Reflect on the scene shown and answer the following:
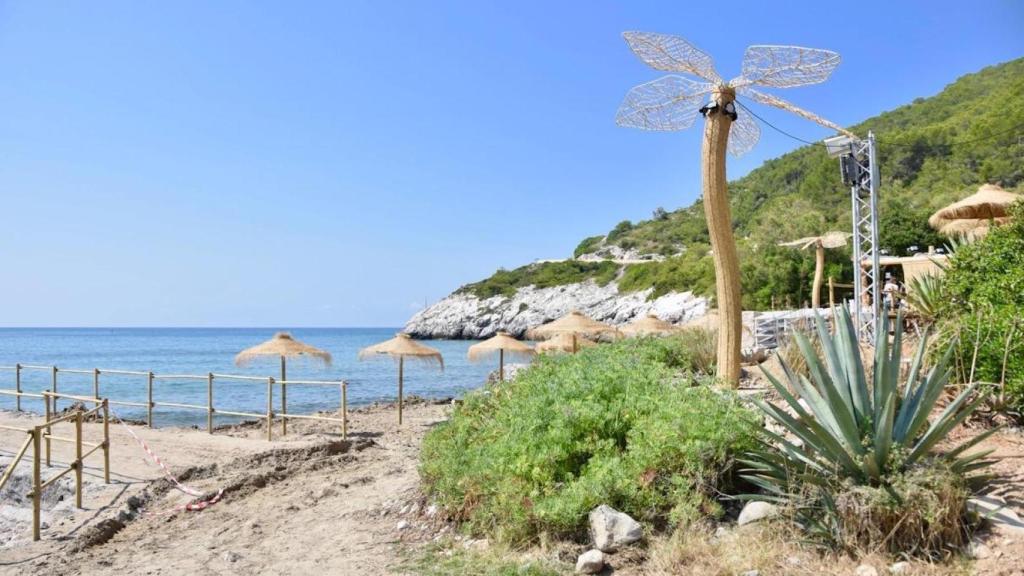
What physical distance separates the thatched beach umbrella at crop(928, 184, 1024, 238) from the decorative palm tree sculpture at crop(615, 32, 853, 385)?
8.94 metres

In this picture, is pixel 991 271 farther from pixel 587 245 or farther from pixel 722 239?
pixel 587 245

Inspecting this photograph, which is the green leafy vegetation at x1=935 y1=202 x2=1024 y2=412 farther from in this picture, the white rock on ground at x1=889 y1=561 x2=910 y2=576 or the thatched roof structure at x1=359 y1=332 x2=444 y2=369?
the thatched roof structure at x1=359 y1=332 x2=444 y2=369

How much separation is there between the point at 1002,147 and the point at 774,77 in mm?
42135

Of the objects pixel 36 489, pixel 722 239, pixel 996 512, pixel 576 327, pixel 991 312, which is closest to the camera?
pixel 996 512

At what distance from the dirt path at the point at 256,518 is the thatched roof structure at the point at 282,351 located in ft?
9.57

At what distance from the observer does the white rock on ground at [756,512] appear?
13.9 feet

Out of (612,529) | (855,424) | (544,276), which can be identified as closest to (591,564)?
(612,529)

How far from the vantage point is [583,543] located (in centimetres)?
453

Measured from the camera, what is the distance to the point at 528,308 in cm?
7012

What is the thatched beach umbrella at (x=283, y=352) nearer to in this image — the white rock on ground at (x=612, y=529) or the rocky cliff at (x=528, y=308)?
the white rock on ground at (x=612, y=529)

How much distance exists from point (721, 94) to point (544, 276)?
68.1m

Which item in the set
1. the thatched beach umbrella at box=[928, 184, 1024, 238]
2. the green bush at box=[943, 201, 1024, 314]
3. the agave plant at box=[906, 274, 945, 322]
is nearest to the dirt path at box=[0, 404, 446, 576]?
the green bush at box=[943, 201, 1024, 314]

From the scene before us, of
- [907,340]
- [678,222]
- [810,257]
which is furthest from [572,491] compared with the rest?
[678,222]

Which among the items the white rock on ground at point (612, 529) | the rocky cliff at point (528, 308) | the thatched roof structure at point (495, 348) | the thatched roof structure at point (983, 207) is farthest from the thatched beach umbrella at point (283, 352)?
the rocky cliff at point (528, 308)
